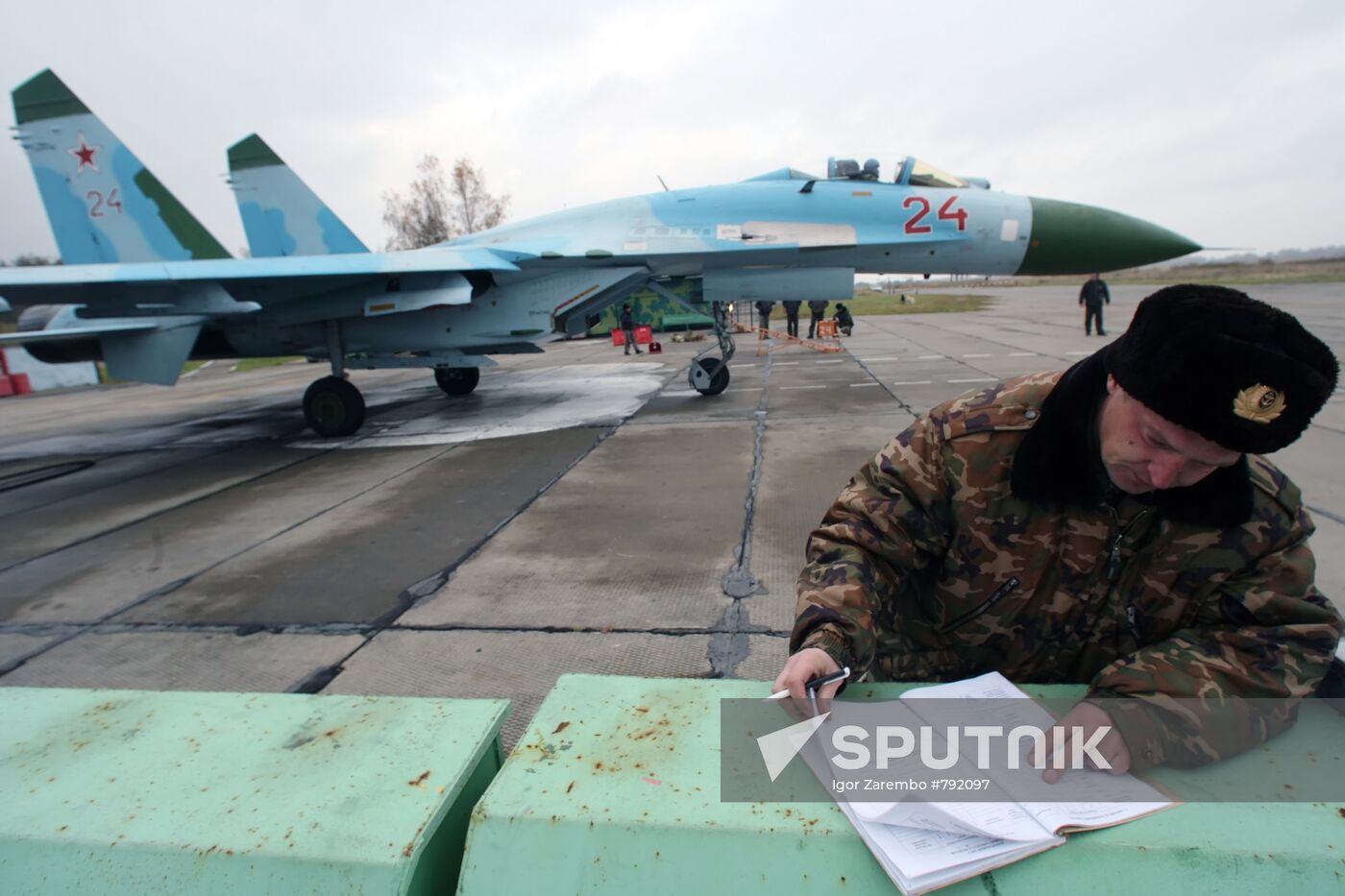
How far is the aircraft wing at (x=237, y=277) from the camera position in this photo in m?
6.18

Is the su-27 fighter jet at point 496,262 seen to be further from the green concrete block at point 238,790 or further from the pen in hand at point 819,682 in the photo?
the pen in hand at point 819,682

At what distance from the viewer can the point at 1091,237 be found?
7160mm

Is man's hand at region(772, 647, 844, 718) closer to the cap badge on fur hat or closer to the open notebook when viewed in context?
the open notebook

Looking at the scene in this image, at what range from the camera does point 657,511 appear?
14.6ft

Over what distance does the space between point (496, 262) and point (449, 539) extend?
413 centimetres

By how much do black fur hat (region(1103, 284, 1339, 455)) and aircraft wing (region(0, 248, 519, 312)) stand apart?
679 centimetres

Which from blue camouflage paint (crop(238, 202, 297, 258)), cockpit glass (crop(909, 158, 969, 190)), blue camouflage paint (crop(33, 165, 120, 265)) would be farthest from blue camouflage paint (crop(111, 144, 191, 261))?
cockpit glass (crop(909, 158, 969, 190))

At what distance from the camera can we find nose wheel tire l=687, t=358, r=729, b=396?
8.67 metres

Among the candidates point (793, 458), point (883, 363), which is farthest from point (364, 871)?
point (883, 363)

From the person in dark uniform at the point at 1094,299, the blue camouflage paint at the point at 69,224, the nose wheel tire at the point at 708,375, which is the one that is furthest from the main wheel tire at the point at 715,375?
the person in dark uniform at the point at 1094,299

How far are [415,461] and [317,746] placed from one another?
5.33m

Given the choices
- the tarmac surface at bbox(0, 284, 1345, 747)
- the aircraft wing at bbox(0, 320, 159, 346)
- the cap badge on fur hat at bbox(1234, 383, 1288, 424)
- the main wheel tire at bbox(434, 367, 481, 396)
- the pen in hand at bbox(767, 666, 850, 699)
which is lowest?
the tarmac surface at bbox(0, 284, 1345, 747)

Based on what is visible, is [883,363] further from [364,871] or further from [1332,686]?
[364,871]

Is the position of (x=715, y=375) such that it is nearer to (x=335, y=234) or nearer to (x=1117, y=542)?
(x=335, y=234)
